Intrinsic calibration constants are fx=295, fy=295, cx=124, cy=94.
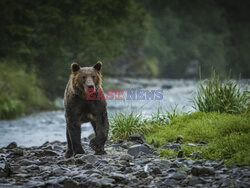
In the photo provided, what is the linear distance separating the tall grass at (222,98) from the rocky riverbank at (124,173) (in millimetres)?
2714

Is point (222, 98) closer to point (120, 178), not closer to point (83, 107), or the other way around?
point (83, 107)

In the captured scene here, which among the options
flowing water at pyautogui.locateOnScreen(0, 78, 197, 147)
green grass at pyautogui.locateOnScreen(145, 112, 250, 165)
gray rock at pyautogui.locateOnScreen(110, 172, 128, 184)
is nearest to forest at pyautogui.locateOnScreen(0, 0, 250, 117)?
flowing water at pyautogui.locateOnScreen(0, 78, 197, 147)

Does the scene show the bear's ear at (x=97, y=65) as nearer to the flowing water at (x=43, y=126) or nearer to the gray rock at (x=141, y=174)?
the gray rock at (x=141, y=174)

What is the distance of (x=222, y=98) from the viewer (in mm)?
6957

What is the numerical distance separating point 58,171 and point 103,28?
16201mm

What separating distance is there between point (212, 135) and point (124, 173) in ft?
7.02

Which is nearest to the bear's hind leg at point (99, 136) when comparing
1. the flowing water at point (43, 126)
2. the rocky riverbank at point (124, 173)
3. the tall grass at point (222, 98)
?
the rocky riverbank at point (124, 173)

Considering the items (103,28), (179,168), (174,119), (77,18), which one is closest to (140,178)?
(179,168)

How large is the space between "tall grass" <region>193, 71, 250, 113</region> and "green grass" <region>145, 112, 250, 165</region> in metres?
0.39

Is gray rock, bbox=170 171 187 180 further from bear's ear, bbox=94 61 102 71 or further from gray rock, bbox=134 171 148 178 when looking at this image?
bear's ear, bbox=94 61 102 71

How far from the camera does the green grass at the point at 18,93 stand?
12.1 meters

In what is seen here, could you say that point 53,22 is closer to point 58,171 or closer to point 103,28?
point 103,28

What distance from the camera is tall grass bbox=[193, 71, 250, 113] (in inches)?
266

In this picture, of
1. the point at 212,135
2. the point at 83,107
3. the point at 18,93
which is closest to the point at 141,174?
the point at 83,107
